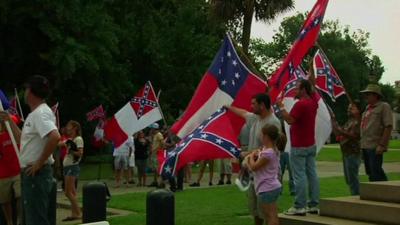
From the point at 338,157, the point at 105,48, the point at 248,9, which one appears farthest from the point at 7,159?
the point at 338,157

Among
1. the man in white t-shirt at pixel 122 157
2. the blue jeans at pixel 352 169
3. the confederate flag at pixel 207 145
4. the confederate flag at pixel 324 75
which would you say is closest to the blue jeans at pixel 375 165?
the blue jeans at pixel 352 169

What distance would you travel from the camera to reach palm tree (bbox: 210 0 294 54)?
1222 inches

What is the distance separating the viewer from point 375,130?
990 centimetres

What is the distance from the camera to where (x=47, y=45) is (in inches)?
939

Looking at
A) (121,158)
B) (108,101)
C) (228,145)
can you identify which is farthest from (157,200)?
(108,101)

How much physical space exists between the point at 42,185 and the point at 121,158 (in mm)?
12485

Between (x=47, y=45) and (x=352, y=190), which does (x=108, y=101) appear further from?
(x=352, y=190)

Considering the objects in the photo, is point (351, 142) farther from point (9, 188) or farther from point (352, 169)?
point (9, 188)

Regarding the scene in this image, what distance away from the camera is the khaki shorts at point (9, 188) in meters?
9.11

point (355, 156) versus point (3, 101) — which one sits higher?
point (3, 101)

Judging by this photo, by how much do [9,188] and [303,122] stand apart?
3.95 metres

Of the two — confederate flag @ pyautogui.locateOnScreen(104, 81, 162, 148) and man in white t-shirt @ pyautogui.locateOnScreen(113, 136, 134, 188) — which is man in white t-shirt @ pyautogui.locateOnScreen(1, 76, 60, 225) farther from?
man in white t-shirt @ pyautogui.locateOnScreen(113, 136, 134, 188)

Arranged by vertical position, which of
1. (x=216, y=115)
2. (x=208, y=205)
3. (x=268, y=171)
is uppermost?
(x=216, y=115)

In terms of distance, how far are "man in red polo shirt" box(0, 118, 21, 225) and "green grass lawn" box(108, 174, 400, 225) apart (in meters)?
2.24
